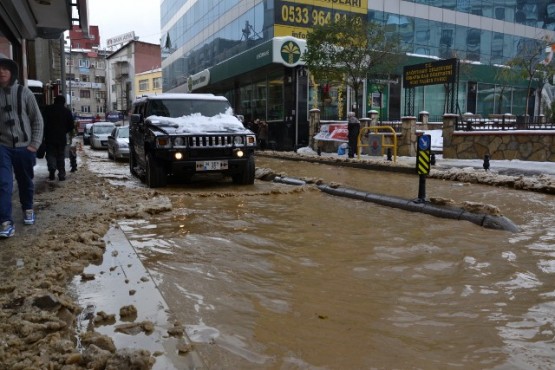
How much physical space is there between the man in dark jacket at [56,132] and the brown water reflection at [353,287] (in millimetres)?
4657

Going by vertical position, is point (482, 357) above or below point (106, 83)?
below

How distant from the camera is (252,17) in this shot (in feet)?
91.4

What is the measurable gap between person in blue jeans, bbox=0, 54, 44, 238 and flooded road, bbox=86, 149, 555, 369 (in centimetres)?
122

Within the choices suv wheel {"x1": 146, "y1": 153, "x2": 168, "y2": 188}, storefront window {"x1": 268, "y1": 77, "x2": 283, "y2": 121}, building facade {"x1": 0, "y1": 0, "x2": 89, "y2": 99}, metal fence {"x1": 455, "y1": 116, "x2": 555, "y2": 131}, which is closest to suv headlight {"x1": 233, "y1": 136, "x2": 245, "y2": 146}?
suv wheel {"x1": 146, "y1": 153, "x2": 168, "y2": 188}

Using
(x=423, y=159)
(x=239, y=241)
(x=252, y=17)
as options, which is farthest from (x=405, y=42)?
(x=239, y=241)

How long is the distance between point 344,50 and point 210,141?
1271cm

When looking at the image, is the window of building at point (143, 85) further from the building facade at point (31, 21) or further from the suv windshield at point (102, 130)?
the building facade at point (31, 21)

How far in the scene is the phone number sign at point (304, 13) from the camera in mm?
25422

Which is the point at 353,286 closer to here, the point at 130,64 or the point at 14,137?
the point at 14,137

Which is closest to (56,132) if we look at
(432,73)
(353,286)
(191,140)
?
(191,140)

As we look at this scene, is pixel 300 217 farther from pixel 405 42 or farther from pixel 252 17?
pixel 405 42

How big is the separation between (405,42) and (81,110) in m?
72.6

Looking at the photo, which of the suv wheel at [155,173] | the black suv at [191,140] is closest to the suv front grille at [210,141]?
the black suv at [191,140]

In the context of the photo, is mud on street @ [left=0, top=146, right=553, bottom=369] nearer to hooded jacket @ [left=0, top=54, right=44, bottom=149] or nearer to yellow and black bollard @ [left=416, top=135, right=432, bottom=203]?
hooded jacket @ [left=0, top=54, right=44, bottom=149]
